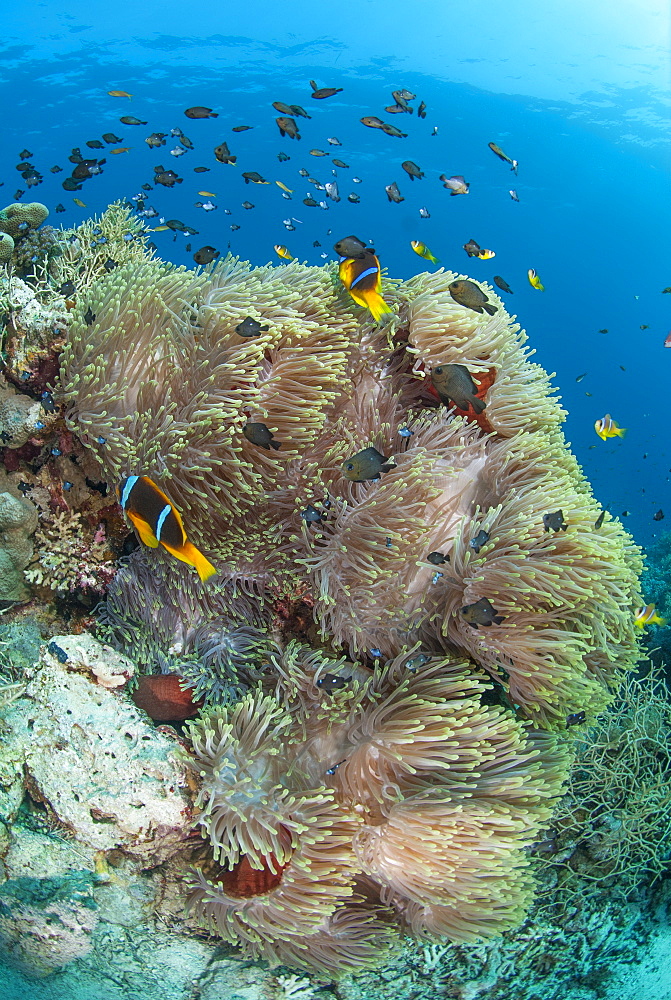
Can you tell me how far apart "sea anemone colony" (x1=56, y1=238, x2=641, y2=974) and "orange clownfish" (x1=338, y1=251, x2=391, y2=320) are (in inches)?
5.3

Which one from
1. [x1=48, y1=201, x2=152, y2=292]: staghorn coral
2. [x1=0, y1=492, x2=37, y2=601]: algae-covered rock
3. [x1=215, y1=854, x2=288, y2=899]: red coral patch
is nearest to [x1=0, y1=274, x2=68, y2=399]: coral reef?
[x1=48, y1=201, x2=152, y2=292]: staghorn coral

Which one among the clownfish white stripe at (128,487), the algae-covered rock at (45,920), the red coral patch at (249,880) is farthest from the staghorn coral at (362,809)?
the clownfish white stripe at (128,487)

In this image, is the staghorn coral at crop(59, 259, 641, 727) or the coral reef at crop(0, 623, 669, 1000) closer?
the coral reef at crop(0, 623, 669, 1000)

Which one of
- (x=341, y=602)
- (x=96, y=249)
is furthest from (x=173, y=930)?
(x=96, y=249)

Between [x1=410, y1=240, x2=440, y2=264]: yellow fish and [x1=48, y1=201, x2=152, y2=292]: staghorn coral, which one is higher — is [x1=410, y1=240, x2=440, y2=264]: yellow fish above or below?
below

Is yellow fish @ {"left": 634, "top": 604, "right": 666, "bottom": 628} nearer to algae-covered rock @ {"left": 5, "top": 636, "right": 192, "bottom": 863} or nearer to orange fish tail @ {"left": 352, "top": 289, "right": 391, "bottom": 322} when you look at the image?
orange fish tail @ {"left": 352, "top": 289, "right": 391, "bottom": 322}

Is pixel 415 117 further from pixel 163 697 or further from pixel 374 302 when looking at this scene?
pixel 163 697

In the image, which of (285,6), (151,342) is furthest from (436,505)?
(285,6)

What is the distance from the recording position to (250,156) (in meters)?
46.3

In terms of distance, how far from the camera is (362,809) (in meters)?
2.45

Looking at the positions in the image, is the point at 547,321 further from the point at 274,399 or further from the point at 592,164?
the point at 274,399

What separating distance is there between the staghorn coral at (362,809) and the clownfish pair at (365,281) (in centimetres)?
176

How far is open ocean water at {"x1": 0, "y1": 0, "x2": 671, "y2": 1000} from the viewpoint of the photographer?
3384 cm

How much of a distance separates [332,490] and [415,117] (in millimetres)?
49218
